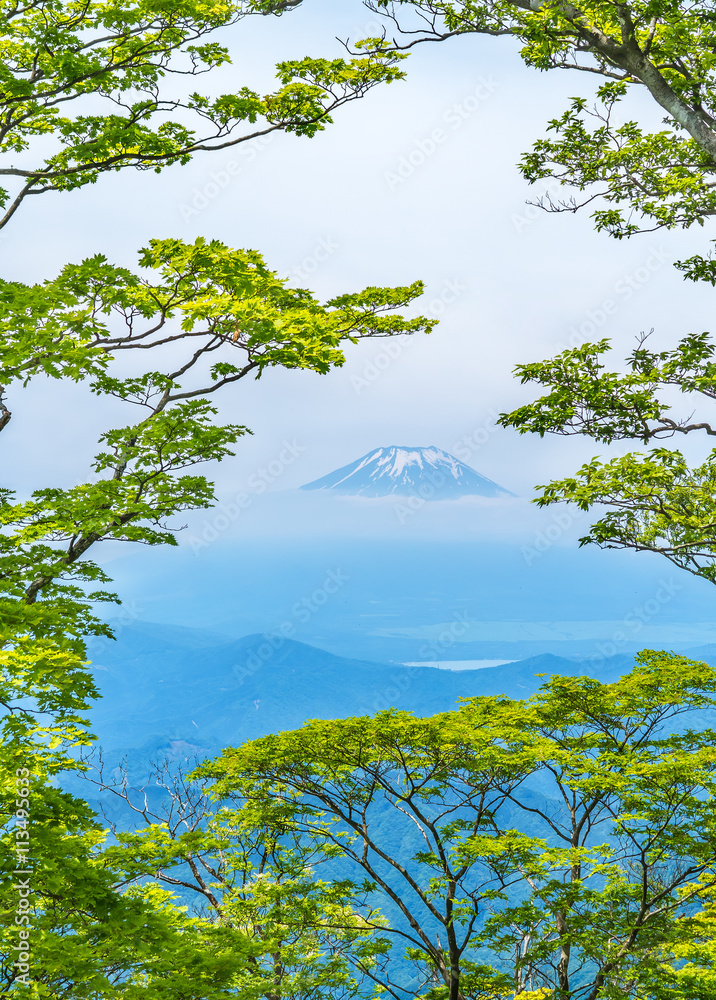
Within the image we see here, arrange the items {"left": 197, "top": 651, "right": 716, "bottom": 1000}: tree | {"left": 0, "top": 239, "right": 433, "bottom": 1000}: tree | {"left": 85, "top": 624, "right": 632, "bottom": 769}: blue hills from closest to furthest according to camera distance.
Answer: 1. {"left": 0, "top": 239, "right": 433, "bottom": 1000}: tree
2. {"left": 197, "top": 651, "right": 716, "bottom": 1000}: tree
3. {"left": 85, "top": 624, "right": 632, "bottom": 769}: blue hills

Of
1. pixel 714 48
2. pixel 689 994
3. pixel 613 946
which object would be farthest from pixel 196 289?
pixel 613 946

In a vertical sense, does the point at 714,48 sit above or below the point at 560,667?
below

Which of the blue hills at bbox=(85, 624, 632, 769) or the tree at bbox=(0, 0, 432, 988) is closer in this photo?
the tree at bbox=(0, 0, 432, 988)

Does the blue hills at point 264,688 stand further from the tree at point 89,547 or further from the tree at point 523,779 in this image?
the tree at point 89,547

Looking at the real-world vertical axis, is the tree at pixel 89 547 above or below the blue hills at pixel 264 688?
below

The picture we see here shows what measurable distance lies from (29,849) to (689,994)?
21.3 ft

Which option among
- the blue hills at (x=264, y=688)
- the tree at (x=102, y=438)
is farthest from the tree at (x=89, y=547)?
the blue hills at (x=264, y=688)

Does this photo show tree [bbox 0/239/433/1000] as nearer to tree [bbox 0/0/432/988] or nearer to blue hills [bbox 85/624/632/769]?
tree [bbox 0/0/432/988]

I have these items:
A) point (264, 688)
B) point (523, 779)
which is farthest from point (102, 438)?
point (264, 688)

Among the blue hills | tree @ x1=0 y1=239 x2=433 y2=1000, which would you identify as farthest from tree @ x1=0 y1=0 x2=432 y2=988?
the blue hills

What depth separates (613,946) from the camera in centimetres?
917

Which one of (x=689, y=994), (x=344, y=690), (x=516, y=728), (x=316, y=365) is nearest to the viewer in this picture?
(x=689, y=994)

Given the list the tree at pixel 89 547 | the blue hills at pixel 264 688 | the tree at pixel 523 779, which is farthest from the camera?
the blue hills at pixel 264 688

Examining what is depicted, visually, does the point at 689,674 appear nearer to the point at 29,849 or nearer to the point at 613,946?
the point at 613,946
